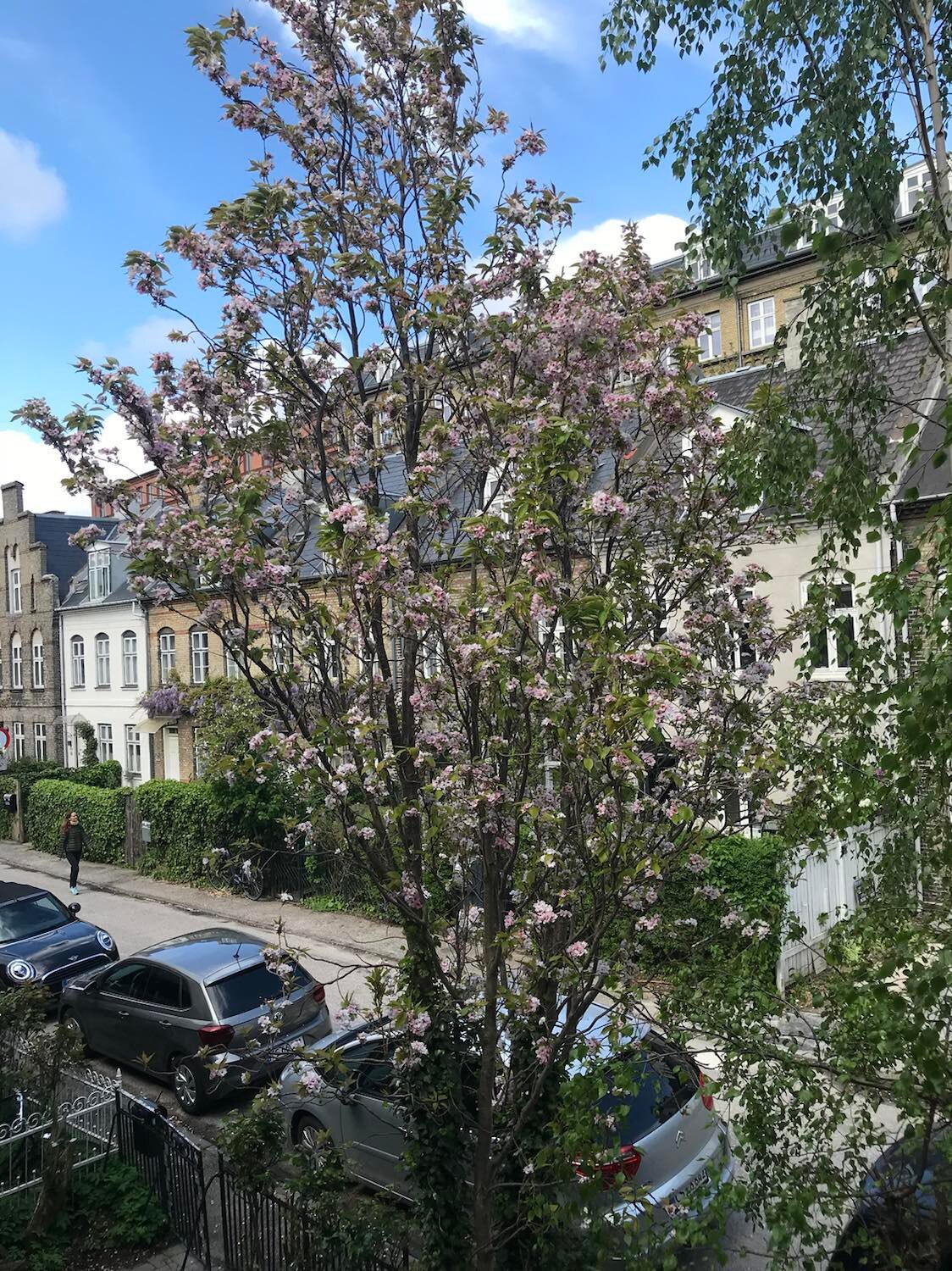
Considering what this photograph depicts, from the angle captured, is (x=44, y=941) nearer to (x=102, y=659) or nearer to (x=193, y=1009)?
(x=193, y=1009)

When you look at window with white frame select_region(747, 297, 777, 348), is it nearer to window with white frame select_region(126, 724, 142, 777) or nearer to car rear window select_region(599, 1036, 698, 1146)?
window with white frame select_region(126, 724, 142, 777)

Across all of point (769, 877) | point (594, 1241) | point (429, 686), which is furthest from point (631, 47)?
point (769, 877)

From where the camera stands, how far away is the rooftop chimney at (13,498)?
1481 inches

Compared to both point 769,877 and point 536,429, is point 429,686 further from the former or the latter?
point 769,877

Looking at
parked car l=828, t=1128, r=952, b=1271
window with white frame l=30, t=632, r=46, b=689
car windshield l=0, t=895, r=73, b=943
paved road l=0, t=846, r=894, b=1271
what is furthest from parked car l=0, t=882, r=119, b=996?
window with white frame l=30, t=632, r=46, b=689

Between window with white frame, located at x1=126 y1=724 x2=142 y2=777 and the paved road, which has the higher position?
window with white frame, located at x1=126 y1=724 x2=142 y2=777

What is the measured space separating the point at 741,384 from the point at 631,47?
13.4m

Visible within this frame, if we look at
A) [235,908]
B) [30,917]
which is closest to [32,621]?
[235,908]

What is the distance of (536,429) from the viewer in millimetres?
4719

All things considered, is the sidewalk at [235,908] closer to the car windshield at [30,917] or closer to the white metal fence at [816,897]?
the car windshield at [30,917]

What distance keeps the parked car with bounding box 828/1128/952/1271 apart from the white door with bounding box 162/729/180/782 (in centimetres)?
2804

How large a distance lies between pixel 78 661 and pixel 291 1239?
103 feet

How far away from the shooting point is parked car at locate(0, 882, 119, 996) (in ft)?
43.0

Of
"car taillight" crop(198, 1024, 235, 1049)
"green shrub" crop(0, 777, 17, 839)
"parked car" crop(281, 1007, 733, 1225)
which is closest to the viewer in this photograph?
"parked car" crop(281, 1007, 733, 1225)
